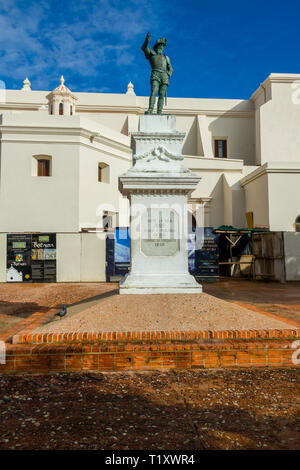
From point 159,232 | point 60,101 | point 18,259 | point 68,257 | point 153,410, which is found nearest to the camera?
point 153,410

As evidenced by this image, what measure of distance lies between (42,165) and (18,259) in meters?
6.72

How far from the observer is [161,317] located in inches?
199

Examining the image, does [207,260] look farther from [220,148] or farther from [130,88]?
[130,88]

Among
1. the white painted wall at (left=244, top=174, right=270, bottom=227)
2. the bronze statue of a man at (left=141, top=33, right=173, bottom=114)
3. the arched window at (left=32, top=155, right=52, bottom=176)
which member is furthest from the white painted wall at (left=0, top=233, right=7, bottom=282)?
the white painted wall at (left=244, top=174, right=270, bottom=227)

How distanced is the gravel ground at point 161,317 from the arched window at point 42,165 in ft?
49.0

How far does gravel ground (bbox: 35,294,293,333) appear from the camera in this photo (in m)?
4.71

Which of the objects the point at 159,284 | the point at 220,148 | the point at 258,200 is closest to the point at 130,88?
the point at 220,148

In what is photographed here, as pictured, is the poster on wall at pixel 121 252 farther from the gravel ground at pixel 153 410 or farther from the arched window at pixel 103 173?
the gravel ground at pixel 153 410

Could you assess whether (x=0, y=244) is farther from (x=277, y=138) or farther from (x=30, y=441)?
(x=277, y=138)

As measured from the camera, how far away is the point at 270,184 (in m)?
17.5

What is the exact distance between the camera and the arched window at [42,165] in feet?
62.1

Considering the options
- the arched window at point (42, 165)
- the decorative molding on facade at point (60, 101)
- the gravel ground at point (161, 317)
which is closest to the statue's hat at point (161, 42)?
the gravel ground at point (161, 317)

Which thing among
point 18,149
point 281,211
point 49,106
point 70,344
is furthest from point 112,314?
point 49,106

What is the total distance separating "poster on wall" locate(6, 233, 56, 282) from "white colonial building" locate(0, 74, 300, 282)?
0.05 metres
